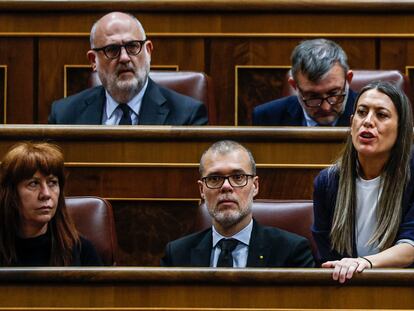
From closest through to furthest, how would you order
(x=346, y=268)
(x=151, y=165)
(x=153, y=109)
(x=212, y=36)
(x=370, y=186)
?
1. (x=346, y=268)
2. (x=370, y=186)
3. (x=151, y=165)
4. (x=153, y=109)
5. (x=212, y=36)

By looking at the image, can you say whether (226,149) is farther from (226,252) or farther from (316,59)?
(316,59)

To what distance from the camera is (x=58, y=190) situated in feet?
3.69

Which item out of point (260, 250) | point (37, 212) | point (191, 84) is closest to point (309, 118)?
point (191, 84)

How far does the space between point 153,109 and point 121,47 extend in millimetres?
82

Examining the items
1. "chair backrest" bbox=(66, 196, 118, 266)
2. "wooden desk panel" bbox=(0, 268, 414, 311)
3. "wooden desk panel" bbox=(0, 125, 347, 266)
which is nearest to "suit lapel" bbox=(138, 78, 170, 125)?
"wooden desk panel" bbox=(0, 125, 347, 266)

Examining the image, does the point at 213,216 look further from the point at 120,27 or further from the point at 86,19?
the point at 86,19

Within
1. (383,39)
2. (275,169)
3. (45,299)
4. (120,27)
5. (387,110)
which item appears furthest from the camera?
(383,39)

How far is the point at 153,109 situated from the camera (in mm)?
1371

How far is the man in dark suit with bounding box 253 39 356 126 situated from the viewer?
131 centimetres

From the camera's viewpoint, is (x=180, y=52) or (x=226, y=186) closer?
(x=226, y=186)

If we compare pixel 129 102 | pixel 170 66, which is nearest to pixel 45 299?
pixel 129 102

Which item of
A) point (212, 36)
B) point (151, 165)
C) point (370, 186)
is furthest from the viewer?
point (212, 36)

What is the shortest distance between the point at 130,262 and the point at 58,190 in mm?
162

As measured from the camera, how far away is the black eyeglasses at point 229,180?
3.74 feet
